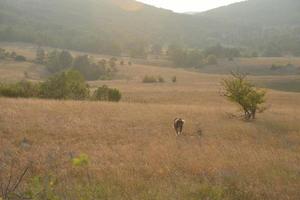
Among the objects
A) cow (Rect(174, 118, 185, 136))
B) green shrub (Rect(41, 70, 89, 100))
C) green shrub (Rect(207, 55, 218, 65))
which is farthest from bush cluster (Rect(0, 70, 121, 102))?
green shrub (Rect(207, 55, 218, 65))

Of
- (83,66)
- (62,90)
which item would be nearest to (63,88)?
(62,90)

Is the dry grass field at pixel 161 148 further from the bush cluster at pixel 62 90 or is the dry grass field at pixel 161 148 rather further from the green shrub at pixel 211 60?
the green shrub at pixel 211 60

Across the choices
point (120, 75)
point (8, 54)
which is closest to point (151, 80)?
point (120, 75)

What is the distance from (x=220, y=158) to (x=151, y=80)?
5796 centimetres

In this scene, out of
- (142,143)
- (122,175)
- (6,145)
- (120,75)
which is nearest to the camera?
(122,175)

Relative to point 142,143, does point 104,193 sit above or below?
above

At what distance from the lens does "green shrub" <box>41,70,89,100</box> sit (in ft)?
118

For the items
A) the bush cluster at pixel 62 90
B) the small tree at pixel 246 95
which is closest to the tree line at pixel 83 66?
the bush cluster at pixel 62 90

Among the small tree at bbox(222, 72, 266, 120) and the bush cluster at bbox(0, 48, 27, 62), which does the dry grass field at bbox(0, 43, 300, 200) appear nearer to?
the small tree at bbox(222, 72, 266, 120)

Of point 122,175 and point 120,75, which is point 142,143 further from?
point 120,75

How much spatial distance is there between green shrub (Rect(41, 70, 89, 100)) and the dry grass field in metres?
9.75

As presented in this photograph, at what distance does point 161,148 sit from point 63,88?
24.4 metres

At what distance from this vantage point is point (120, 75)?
85.4m

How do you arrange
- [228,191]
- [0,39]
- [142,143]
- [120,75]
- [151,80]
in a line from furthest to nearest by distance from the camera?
[0,39] → [120,75] → [151,80] → [142,143] → [228,191]
